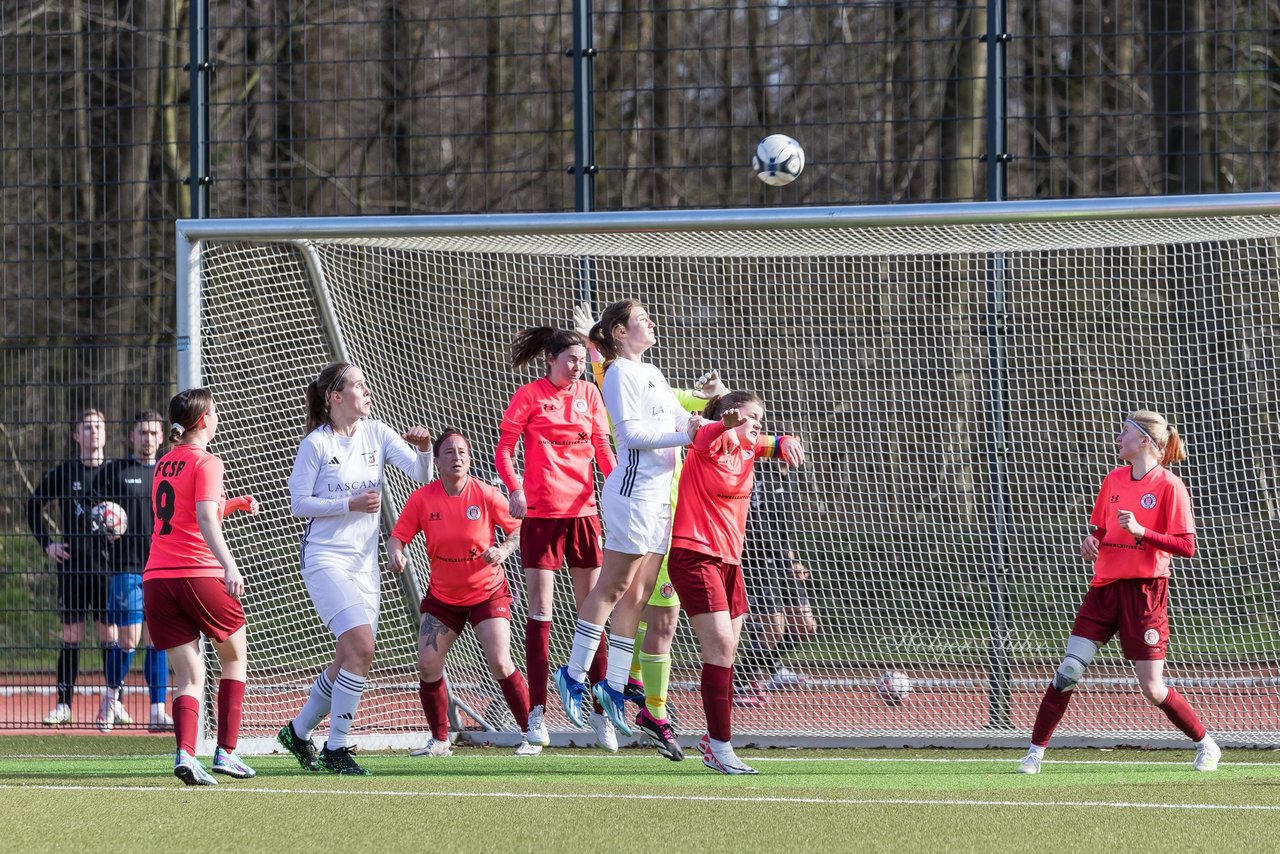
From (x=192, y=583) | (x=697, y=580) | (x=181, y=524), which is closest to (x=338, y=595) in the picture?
(x=192, y=583)

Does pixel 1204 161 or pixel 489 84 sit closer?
pixel 1204 161

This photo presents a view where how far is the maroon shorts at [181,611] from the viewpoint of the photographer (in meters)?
6.37

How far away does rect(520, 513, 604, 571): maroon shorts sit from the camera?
7309 mm

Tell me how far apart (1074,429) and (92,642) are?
6089 mm

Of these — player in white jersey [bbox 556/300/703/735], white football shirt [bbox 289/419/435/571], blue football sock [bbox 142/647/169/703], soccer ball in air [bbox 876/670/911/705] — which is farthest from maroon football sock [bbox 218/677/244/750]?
soccer ball in air [bbox 876/670/911/705]

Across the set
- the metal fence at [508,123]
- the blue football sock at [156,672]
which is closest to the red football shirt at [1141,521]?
the metal fence at [508,123]

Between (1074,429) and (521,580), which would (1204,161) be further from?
(521,580)

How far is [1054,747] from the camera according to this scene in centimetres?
791

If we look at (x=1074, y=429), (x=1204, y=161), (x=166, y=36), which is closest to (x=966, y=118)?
(x=1074, y=429)

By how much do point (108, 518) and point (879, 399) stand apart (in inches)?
184

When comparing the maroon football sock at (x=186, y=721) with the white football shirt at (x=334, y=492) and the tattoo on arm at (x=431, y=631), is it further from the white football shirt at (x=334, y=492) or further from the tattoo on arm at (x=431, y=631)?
the tattoo on arm at (x=431, y=631)

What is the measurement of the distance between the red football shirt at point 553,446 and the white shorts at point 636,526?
634 mm

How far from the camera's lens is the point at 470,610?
7473 millimetres

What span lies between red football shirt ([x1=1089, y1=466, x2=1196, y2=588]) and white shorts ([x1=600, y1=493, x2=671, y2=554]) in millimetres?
2051
